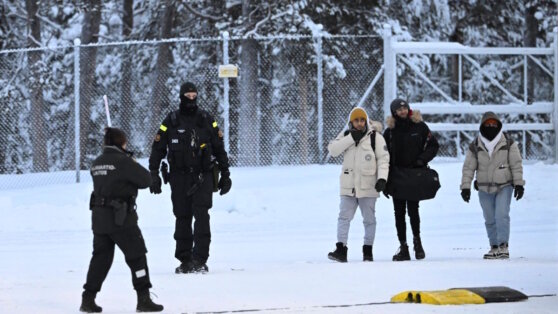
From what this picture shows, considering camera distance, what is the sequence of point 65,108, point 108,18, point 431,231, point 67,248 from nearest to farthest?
point 67,248 < point 431,231 < point 65,108 < point 108,18

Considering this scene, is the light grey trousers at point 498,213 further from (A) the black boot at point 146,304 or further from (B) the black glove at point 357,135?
(A) the black boot at point 146,304

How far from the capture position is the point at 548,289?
10898 mm

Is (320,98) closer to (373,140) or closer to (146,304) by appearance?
(373,140)

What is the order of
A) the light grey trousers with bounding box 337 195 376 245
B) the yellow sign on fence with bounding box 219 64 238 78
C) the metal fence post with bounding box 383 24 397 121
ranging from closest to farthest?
the light grey trousers with bounding box 337 195 376 245 < the yellow sign on fence with bounding box 219 64 238 78 < the metal fence post with bounding box 383 24 397 121

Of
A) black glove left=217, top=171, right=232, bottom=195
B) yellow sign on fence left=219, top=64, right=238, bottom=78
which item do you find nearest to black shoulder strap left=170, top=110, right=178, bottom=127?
black glove left=217, top=171, right=232, bottom=195

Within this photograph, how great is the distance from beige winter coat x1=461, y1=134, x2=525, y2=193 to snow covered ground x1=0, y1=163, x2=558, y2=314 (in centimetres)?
83

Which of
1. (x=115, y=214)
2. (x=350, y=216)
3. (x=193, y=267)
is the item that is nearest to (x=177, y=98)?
(x=350, y=216)

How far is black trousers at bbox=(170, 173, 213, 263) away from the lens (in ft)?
40.6

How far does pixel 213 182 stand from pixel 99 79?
646 inches

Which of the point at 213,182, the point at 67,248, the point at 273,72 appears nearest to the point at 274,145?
the point at 273,72

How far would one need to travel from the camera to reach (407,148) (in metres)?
13.9

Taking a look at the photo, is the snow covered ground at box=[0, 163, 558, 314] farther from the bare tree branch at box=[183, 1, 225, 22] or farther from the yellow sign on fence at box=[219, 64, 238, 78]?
the bare tree branch at box=[183, 1, 225, 22]

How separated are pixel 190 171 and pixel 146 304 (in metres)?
2.82

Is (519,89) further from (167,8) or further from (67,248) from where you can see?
(67,248)
